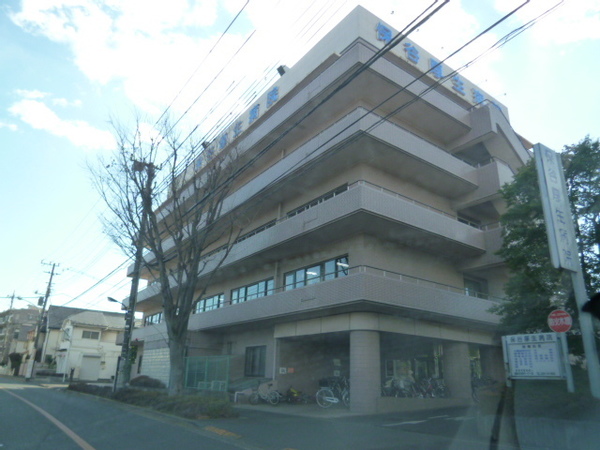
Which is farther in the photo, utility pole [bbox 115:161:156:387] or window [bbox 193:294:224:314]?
window [bbox 193:294:224:314]

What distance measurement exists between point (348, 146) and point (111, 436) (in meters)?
12.0

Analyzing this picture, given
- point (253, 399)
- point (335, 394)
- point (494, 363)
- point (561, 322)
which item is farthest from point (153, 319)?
point (561, 322)

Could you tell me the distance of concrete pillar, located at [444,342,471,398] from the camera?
709 inches

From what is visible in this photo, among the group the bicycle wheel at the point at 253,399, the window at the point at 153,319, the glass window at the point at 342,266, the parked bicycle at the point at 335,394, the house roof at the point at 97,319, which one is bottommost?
the bicycle wheel at the point at 253,399

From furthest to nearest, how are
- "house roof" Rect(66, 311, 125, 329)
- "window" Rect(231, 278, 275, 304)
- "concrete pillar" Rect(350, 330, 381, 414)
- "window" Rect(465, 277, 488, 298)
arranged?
"house roof" Rect(66, 311, 125, 329), "window" Rect(231, 278, 275, 304), "window" Rect(465, 277, 488, 298), "concrete pillar" Rect(350, 330, 381, 414)

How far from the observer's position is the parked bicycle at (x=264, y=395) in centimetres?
1797

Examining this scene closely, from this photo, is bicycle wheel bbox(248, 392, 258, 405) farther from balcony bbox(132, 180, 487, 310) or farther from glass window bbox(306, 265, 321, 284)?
balcony bbox(132, 180, 487, 310)

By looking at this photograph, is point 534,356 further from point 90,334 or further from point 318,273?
point 90,334

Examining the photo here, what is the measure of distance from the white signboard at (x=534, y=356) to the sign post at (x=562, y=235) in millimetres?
539

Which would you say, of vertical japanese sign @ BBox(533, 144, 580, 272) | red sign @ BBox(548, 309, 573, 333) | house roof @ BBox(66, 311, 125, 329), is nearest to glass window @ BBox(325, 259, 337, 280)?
vertical japanese sign @ BBox(533, 144, 580, 272)

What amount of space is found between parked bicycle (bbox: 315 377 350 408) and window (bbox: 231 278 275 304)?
5.05 metres

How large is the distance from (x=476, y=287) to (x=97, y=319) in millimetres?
46564

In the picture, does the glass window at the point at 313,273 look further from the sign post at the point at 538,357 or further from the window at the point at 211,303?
the sign post at the point at 538,357

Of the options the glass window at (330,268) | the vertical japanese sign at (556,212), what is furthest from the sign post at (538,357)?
the glass window at (330,268)
